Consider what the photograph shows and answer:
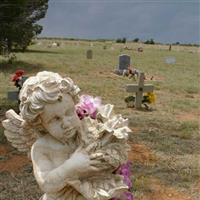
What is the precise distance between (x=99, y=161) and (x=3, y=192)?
13.0 ft

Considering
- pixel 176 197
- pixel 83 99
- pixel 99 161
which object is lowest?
pixel 176 197

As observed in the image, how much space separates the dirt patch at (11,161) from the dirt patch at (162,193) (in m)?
2.10

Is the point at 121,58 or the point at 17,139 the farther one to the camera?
the point at 121,58

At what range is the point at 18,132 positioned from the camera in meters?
3.02

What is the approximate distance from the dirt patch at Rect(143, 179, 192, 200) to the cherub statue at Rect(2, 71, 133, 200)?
3.69 meters

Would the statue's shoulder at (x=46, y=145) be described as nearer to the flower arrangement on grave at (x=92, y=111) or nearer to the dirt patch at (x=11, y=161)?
the flower arrangement on grave at (x=92, y=111)

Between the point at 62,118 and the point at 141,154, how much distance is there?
5.70 metres

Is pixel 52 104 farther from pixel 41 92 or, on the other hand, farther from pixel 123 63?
pixel 123 63

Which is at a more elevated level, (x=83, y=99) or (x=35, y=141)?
→ (x=83, y=99)

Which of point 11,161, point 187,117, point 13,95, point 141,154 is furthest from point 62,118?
point 187,117

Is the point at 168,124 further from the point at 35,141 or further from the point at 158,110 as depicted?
the point at 35,141

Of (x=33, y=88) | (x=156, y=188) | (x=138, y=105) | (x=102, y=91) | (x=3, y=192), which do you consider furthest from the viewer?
(x=102, y=91)

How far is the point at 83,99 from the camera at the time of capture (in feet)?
9.76

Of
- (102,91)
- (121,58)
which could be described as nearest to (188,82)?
(121,58)
